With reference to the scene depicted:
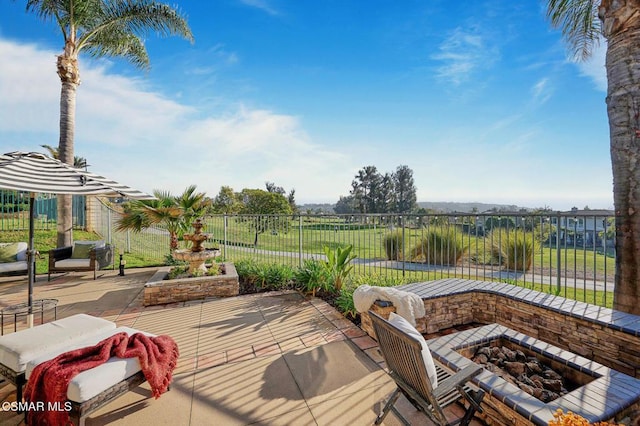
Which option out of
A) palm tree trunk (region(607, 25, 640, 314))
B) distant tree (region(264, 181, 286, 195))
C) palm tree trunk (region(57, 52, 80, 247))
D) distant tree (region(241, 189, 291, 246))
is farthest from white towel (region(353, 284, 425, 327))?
distant tree (region(264, 181, 286, 195))

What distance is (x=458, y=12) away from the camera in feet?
24.0

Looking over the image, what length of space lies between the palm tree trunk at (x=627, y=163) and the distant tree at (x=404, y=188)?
143 ft

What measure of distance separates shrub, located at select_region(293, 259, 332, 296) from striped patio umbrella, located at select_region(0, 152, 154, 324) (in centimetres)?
342

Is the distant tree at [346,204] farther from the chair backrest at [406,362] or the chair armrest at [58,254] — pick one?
the chair backrest at [406,362]

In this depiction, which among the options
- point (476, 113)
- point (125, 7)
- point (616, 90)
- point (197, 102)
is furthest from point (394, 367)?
point (476, 113)

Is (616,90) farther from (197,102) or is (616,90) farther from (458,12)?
(197,102)

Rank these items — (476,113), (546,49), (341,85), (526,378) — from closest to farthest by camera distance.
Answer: (526,378) < (546,49) < (341,85) < (476,113)

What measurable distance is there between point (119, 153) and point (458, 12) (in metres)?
12.0

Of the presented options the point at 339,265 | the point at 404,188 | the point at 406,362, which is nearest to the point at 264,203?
the point at 339,265

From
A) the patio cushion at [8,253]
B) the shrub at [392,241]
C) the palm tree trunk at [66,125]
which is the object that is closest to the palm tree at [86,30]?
the palm tree trunk at [66,125]

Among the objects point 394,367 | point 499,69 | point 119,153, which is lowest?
point 394,367

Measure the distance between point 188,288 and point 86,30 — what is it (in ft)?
Result: 30.1

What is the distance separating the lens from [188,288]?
5562 millimetres

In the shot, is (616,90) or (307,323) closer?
(616,90)
